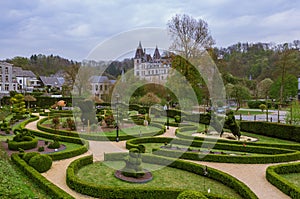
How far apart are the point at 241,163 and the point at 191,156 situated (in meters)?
2.63

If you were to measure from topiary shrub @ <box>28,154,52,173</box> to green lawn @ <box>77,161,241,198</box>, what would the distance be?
5.00ft

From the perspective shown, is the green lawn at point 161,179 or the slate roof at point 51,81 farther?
the slate roof at point 51,81

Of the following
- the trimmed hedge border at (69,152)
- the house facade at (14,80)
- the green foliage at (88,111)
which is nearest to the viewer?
the trimmed hedge border at (69,152)

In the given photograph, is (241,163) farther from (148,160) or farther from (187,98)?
(187,98)

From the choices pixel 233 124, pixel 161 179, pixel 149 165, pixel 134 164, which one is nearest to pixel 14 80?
pixel 233 124

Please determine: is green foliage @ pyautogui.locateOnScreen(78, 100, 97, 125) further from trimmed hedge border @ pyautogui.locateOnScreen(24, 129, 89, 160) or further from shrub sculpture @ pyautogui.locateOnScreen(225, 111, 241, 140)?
shrub sculpture @ pyautogui.locateOnScreen(225, 111, 241, 140)

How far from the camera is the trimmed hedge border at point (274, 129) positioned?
817 inches

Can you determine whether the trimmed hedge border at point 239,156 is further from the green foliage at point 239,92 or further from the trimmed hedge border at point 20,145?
the green foliage at point 239,92

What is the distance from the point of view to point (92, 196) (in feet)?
32.8

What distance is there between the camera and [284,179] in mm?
10531

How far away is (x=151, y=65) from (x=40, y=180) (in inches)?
842

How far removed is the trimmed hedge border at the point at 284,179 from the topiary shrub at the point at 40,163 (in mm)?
9865

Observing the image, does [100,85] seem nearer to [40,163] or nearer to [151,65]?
[151,65]

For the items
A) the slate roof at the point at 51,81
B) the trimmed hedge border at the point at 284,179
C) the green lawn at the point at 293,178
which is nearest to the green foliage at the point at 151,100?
the trimmed hedge border at the point at 284,179
